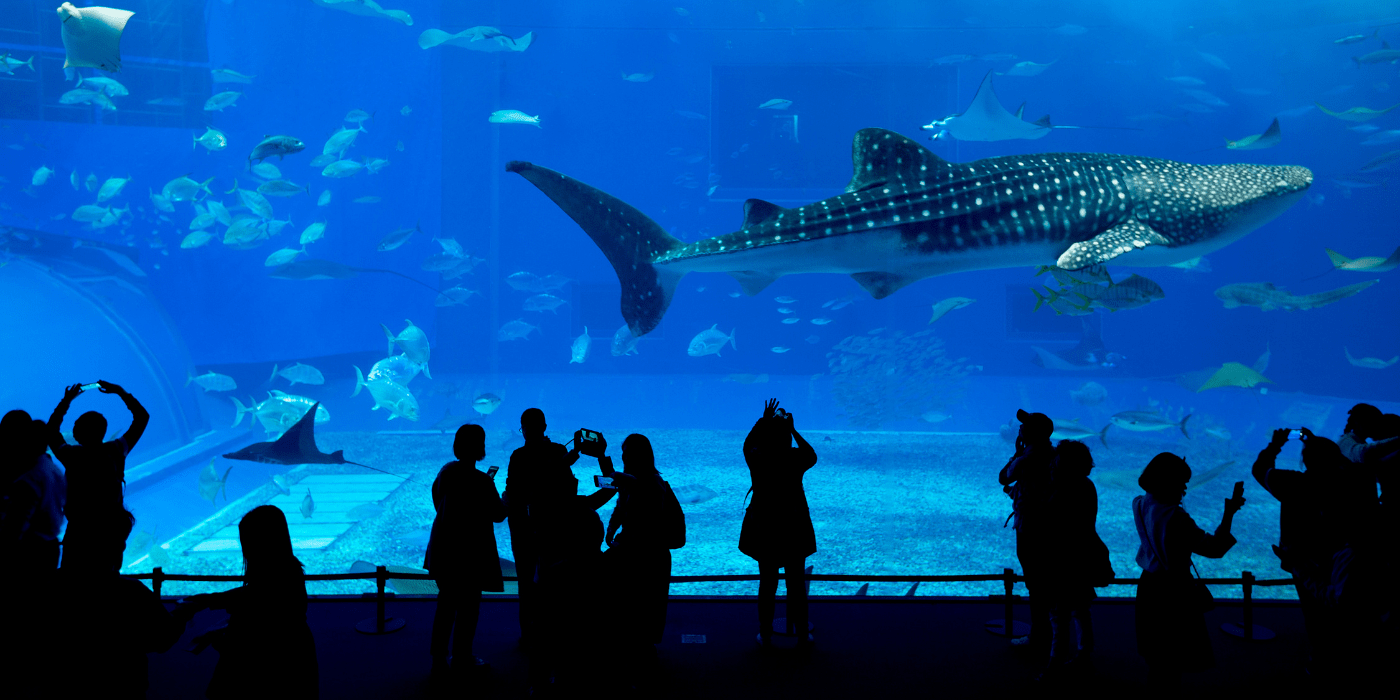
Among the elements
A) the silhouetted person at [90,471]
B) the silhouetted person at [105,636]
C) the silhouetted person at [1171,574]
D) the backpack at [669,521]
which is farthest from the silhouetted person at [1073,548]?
the silhouetted person at [90,471]

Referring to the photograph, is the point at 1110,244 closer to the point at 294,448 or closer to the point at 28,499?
the point at 28,499

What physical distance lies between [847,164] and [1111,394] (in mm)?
11393

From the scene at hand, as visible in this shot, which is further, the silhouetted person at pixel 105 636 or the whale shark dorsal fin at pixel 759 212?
the whale shark dorsal fin at pixel 759 212

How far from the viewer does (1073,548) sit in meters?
2.77

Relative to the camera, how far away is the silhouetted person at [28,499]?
2.54m

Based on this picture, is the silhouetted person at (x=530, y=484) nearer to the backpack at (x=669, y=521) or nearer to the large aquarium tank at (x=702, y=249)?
the backpack at (x=669, y=521)

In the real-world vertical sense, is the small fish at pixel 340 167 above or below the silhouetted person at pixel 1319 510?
above

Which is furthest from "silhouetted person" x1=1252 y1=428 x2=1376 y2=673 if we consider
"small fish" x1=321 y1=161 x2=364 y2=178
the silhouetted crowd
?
"small fish" x1=321 y1=161 x2=364 y2=178

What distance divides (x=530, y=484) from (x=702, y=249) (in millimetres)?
1684

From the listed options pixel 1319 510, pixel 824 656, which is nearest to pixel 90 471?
pixel 824 656

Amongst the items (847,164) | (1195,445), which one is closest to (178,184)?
(1195,445)

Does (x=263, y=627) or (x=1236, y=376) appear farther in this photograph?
(x=1236, y=376)

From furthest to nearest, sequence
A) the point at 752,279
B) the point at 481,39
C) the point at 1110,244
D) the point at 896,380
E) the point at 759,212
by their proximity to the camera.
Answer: the point at 896,380 < the point at 481,39 < the point at 752,279 < the point at 759,212 < the point at 1110,244

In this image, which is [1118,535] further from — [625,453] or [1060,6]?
[1060,6]
